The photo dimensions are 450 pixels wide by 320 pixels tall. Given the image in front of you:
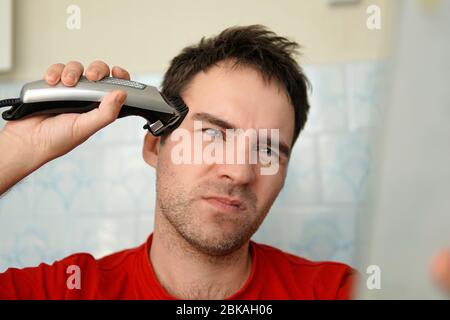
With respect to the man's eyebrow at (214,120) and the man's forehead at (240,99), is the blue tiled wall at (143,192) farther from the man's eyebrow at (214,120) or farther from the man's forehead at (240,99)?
the man's eyebrow at (214,120)

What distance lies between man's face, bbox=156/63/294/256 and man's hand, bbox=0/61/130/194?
185mm

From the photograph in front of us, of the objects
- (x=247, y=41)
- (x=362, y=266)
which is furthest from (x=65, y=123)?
(x=362, y=266)

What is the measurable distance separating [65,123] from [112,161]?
529 millimetres

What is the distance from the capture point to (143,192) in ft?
3.83

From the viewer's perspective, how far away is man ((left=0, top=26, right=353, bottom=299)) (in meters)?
0.69

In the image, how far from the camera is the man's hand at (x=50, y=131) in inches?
25.3

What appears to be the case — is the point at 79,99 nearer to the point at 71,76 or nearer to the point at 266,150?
the point at 71,76

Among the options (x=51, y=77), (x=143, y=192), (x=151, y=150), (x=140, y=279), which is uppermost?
(x=51, y=77)

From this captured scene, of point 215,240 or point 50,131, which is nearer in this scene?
point 50,131

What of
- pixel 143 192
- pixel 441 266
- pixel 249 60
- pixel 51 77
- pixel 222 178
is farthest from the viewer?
pixel 143 192

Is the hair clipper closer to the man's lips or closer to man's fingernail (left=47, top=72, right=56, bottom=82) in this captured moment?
man's fingernail (left=47, top=72, right=56, bottom=82)

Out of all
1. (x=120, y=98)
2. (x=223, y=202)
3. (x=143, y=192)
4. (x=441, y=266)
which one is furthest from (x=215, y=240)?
(x=441, y=266)

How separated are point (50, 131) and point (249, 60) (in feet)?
1.35

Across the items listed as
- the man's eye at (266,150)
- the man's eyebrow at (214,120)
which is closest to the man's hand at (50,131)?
the man's eyebrow at (214,120)
